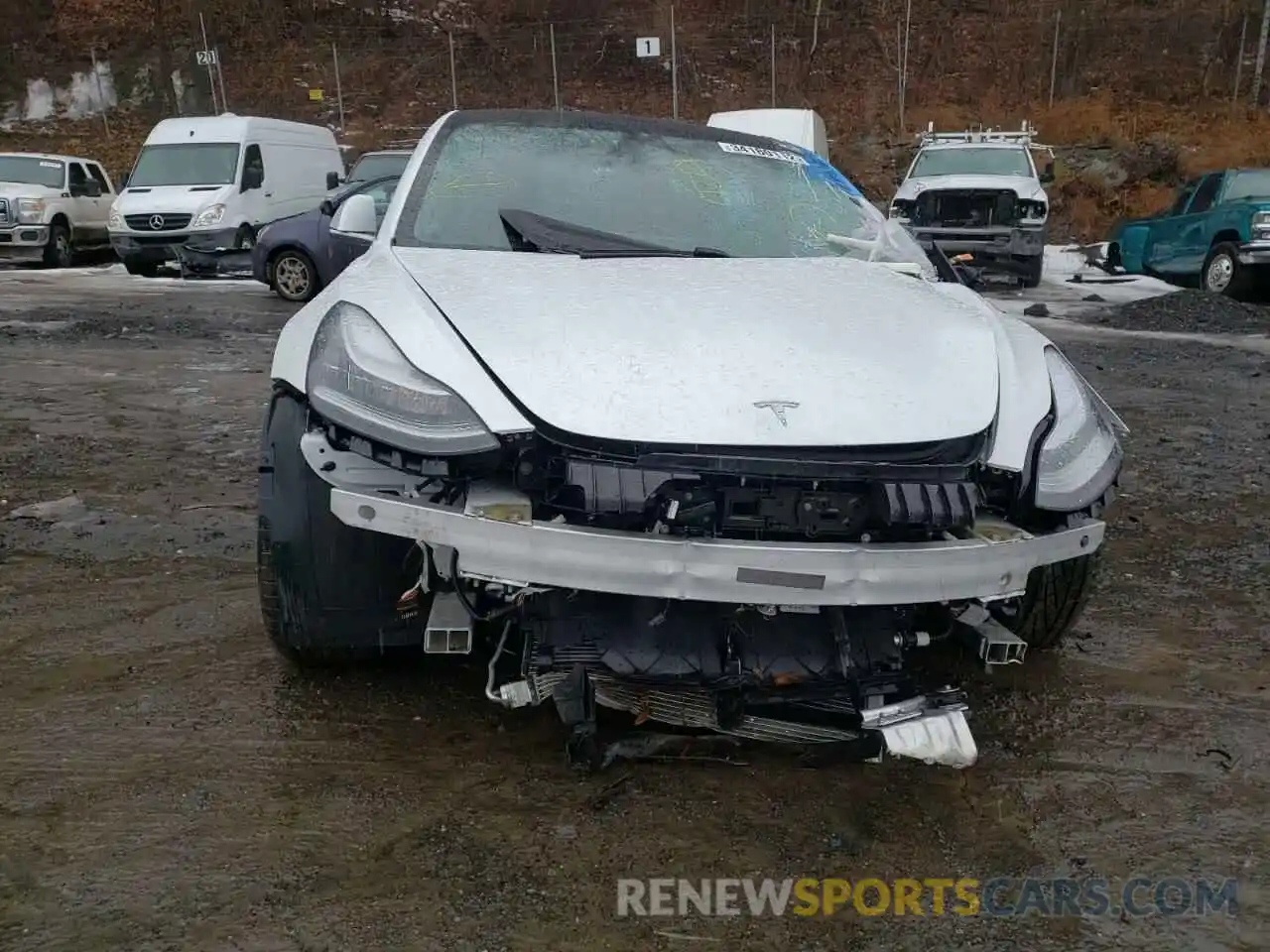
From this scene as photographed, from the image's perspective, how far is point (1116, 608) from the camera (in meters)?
3.70

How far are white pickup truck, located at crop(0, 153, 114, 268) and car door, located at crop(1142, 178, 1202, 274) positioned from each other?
1494 cm

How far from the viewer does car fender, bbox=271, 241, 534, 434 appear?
230cm

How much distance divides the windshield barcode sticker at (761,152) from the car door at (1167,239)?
1163cm

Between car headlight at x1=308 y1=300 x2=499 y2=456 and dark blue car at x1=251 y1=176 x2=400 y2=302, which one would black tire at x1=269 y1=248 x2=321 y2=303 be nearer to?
dark blue car at x1=251 y1=176 x2=400 y2=302

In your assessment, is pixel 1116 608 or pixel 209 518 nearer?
pixel 1116 608

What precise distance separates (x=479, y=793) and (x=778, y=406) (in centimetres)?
111

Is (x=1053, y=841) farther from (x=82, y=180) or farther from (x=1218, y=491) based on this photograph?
(x=82, y=180)

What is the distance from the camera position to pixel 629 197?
3.64 metres

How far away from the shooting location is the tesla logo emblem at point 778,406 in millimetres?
2322

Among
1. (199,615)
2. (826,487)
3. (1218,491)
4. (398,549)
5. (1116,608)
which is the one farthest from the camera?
(1218,491)

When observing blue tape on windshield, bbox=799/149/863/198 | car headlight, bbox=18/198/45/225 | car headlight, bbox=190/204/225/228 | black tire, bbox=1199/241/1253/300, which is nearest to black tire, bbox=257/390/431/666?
blue tape on windshield, bbox=799/149/863/198

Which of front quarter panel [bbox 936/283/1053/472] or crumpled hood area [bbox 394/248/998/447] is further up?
crumpled hood area [bbox 394/248/998/447]

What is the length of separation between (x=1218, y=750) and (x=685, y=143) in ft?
8.71

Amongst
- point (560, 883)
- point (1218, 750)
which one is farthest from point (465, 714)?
point (1218, 750)
